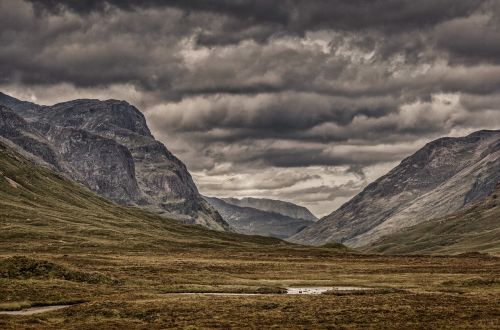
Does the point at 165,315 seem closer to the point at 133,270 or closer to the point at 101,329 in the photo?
the point at 101,329

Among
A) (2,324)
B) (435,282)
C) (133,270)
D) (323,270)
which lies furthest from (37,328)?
(323,270)

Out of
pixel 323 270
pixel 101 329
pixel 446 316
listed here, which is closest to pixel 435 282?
pixel 323 270

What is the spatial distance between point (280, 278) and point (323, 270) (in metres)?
27.2

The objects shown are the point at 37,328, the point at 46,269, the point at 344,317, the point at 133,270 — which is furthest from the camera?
the point at 133,270

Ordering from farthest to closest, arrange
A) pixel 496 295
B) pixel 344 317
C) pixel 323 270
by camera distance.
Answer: pixel 323 270
pixel 496 295
pixel 344 317

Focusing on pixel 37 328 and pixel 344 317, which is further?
pixel 344 317

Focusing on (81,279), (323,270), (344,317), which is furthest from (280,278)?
(344,317)

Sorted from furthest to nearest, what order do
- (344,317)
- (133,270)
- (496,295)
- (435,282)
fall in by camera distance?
(133,270) → (435,282) → (496,295) → (344,317)

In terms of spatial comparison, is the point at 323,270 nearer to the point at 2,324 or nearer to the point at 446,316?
the point at 446,316

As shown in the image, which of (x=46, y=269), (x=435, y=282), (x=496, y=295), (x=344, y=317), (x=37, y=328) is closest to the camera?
(x=37, y=328)

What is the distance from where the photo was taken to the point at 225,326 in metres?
53.2

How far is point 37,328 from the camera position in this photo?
50969 millimetres

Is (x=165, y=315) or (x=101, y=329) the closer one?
(x=101, y=329)

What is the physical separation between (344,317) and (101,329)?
22.5 meters
